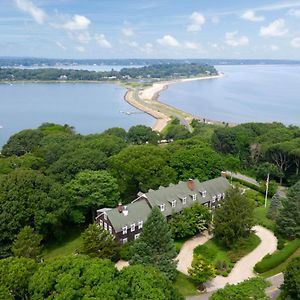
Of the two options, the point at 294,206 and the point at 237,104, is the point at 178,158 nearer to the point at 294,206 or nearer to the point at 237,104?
the point at 294,206

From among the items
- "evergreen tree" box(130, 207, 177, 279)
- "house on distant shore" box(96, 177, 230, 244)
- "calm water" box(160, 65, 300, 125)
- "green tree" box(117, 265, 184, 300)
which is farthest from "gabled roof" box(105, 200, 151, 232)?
"calm water" box(160, 65, 300, 125)

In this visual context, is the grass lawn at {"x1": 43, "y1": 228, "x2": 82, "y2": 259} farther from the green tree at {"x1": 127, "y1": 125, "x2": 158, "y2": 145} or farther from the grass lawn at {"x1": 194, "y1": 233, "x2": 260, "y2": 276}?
the green tree at {"x1": 127, "y1": 125, "x2": 158, "y2": 145}

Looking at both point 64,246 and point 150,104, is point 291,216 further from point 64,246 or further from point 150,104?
point 150,104

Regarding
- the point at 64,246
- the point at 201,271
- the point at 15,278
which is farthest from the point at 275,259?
the point at 15,278

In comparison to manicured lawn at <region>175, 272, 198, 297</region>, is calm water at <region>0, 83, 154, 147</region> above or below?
below

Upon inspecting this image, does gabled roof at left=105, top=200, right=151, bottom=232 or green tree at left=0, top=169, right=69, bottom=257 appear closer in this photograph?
green tree at left=0, top=169, right=69, bottom=257
